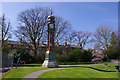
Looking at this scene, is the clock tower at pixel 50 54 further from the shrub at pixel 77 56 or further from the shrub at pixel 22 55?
the shrub at pixel 77 56

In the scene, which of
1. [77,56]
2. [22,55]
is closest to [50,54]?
[22,55]

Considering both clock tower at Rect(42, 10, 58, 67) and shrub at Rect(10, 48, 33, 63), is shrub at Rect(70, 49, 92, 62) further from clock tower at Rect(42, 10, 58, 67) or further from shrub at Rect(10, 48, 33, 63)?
clock tower at Rect(42, 10, 58, 67)

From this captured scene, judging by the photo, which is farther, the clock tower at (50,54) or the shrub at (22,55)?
the shrub at (22,55)

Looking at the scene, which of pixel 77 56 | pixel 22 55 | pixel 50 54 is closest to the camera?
pixel 50 54

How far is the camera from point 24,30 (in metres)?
30.2

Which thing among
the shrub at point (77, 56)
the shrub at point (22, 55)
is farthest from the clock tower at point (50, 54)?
the shrub at point (77, 56)

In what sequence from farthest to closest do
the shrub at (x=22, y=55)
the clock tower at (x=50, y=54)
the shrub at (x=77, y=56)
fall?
the shrub at (x=77, y=56), the shrub at (x=22, y=55), the clock tower at (x=50, y=54)

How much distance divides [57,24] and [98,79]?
26222mm

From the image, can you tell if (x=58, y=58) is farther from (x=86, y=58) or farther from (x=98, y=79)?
(x=98, y=79)

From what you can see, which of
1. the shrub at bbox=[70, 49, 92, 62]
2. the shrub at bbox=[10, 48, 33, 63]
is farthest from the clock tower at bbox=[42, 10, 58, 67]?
the shrub at bbox=[70, 49, 92, 62]

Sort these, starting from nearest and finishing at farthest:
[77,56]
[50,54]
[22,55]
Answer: [50,54] < [22,55] < [77,56]

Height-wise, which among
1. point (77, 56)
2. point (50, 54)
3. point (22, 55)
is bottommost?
point (77, 56)

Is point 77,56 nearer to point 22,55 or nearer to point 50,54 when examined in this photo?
point 22,55

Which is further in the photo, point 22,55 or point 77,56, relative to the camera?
point 77,56
